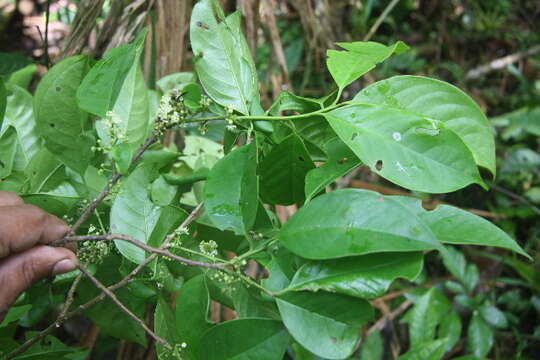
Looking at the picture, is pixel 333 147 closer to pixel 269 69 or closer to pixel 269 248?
pixel 269 248

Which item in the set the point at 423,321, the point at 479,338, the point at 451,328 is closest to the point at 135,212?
the point at 423,321

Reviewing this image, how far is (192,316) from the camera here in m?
0.48

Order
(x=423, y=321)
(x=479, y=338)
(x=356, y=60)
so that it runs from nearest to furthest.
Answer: (x=356, y=60) → (x=423, y=321) → (x=479, y=338)

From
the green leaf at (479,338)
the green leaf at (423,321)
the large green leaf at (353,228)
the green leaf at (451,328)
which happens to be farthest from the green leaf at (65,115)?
the green leaf at (479,338)

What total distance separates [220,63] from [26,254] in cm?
29

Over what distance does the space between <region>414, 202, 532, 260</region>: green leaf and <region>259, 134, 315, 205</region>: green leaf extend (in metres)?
0.12

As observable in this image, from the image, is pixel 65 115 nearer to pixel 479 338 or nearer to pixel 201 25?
pixel 201 25


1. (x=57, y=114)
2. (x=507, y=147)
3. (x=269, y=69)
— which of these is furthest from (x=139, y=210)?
(x=507, y=147)

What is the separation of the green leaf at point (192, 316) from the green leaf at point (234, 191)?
69 millimetres

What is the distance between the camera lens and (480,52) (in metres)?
2.33

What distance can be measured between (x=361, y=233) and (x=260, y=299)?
0.54 ft

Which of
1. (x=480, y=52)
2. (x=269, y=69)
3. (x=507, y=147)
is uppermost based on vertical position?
(x=269, y=69)

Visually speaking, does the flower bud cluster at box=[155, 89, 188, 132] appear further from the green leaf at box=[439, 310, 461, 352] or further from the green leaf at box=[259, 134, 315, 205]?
the green leaf at box=[439, 310, 461, 352]

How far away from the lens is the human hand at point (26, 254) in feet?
1.45
